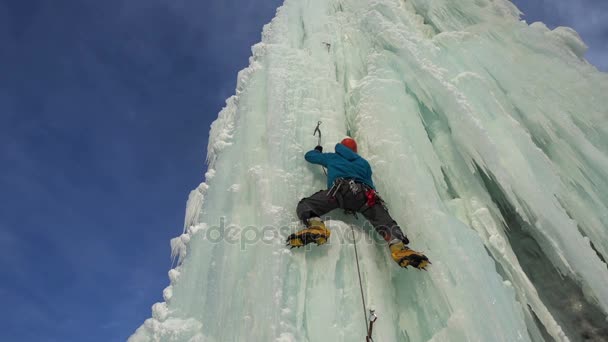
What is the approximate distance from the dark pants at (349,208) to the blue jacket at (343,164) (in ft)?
0.61

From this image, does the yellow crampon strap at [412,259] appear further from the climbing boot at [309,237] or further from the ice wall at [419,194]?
the climbing boot at [309,237]

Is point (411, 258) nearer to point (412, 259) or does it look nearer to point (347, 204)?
point (412, 259)

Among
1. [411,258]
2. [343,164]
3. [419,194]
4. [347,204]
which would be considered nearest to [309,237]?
[347,204]

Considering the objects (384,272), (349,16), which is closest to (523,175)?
(384,272)

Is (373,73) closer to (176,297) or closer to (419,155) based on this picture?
(419,155)

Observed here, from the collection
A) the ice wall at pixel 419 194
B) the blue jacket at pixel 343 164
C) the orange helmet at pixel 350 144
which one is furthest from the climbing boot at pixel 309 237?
the orange helmet at pixel 350 144

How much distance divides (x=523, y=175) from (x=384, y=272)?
177 cm

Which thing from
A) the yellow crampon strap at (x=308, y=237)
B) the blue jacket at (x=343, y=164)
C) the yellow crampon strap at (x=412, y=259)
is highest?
the blue jacket at (x=343, y=164)

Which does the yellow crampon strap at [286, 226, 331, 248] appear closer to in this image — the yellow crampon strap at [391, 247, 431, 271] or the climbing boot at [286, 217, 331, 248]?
the climbing boot at [286, 217, 331, 248]

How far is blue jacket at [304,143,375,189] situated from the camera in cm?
351

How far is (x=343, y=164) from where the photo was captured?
3578 millimetres

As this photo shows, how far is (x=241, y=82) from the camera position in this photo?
539 cm

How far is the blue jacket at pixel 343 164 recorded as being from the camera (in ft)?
11.5

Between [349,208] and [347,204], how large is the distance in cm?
5
